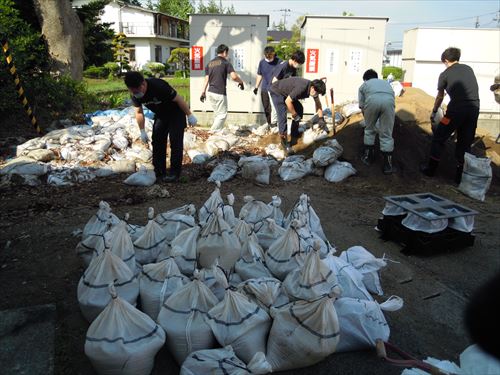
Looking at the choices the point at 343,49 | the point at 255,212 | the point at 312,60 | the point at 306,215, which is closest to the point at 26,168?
the point at 255,212

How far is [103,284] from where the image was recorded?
2.30 meters

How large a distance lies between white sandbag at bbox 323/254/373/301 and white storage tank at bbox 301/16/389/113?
696 centimetres

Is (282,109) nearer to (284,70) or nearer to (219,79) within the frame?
(284,70)

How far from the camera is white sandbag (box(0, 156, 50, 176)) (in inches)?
213

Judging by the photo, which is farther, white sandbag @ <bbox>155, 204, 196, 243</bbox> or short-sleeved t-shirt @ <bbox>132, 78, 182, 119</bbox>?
short-sleeved t-shirt @ <bbox>132, 78, 182, 119</bbox>

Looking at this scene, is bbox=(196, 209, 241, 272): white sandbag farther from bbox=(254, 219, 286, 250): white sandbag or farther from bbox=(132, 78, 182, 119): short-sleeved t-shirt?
bbox=(132, 78, 182, 119): short-sleeved t-shirt

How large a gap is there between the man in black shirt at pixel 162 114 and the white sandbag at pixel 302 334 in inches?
132

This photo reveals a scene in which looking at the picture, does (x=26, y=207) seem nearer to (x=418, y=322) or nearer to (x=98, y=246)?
(x=98, y=246)

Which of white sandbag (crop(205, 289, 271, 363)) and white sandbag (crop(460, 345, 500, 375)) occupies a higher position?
white sandbag (crop(460, 345, 500, 375))

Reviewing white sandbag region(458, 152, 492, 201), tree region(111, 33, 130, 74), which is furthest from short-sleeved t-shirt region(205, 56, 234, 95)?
tree region(111, 33, 130, 74)

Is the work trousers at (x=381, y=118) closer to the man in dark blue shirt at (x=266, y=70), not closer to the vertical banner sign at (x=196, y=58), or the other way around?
the man in dark blue shirt at (x=266, y=70)

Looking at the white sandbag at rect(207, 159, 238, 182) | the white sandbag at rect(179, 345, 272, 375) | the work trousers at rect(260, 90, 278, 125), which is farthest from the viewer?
the work trousers at rect(260, 90, 278, 125)

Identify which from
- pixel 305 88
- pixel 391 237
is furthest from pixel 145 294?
pixel 305 88

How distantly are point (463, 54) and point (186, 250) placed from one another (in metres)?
10.8
